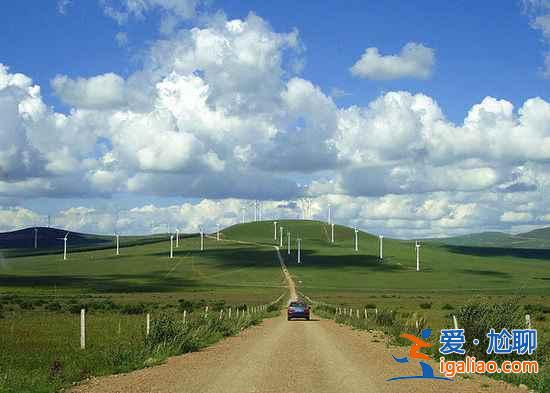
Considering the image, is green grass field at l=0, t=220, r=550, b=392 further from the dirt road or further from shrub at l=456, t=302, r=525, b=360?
shrub at l=456, t=302, r=525, b=360

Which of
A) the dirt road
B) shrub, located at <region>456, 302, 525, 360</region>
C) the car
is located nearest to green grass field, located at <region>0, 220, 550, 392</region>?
the dirt road

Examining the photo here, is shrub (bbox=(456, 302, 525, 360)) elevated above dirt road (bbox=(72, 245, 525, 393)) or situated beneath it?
elevated above

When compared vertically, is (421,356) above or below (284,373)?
below

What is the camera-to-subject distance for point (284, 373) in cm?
2208

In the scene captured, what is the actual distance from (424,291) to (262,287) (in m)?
32.9

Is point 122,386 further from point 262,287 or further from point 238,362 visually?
point 262,287

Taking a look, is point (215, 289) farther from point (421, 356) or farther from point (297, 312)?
point (421, 356)

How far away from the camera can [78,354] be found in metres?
27.0

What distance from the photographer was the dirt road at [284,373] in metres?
19.2

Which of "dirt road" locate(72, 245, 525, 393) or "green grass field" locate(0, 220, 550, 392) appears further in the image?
"green grass field" locate(0, 220, 550, 392)

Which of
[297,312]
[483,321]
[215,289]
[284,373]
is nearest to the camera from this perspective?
[284,373]

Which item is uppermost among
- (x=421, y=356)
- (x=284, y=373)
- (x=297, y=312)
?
(x=284, y=373)

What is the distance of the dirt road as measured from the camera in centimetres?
1922

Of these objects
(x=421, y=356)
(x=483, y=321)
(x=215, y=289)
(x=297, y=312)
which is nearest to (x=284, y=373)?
(x=421, y=356)
